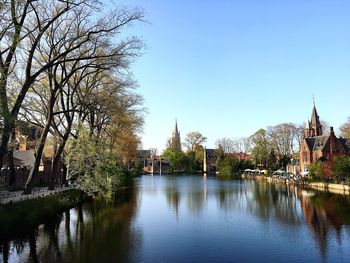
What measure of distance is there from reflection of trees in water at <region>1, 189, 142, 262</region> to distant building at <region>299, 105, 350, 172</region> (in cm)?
4336

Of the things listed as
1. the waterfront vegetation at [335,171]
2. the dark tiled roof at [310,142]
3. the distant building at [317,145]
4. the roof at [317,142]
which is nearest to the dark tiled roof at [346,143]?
the distant building at [317,145]

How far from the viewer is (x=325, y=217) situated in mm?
25500

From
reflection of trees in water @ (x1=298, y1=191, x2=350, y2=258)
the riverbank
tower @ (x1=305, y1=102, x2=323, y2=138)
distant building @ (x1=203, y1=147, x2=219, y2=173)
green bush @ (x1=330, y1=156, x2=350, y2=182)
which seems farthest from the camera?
distant building @ (x1=203, y1=147, x2=219, y2=173)

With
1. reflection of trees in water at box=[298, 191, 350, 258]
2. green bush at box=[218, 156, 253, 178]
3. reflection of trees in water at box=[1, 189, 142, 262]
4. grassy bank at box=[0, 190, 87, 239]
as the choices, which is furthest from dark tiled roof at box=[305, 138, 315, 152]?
grassy bank at box=[0, 190, 87, 239]

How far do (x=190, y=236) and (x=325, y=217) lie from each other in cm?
1123

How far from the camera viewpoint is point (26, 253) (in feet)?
53.4

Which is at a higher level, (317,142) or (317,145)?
(317,142)

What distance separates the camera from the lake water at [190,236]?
15.7 m

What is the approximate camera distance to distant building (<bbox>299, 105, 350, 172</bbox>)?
6412 centimetres

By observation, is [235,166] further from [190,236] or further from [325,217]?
[190,236]

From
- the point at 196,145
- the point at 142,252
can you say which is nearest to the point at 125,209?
the point at 142,252

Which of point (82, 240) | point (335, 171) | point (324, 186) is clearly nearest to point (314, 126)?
point (324, 186)

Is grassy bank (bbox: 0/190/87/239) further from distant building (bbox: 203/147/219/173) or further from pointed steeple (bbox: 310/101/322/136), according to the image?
distant building (bbox: 203/147/219/173)

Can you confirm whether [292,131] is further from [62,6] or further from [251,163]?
[62,6]
